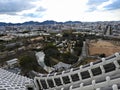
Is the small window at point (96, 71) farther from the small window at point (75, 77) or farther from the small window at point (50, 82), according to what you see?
the small window at point (50, 82)

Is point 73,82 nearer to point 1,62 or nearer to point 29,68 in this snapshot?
point 29,68

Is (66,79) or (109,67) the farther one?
(66,79)

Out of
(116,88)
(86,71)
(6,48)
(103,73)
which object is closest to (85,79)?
(86,71)

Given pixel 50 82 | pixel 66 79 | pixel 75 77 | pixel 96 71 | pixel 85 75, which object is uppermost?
pixel 96 71

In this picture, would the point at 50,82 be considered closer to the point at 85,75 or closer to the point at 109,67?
the point at 85,75

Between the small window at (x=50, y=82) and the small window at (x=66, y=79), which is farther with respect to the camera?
the small window at (x=50, y=82)

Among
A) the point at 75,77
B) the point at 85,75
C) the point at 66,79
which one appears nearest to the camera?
the point at 85,75

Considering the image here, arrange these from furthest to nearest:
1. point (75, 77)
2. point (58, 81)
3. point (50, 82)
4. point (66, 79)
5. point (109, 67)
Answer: point (50, 82)
point (58, 81)
point (66, 79)
point (75, 77)
point (109, 67)

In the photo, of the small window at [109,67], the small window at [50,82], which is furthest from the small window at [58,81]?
the small window at [109,67]

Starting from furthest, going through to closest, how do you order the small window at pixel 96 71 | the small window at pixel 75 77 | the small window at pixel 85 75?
the small window at pixel 75 77
the small window at pixel 85 75
the small window at pixel 96 71

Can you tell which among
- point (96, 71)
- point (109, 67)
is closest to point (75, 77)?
point (96, 71)

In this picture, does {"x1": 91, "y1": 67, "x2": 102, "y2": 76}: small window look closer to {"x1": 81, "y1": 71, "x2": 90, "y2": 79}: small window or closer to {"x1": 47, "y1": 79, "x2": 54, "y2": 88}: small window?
{"x1": 81, "y1": 71, "x2": 90, "y2": 79}: small window
